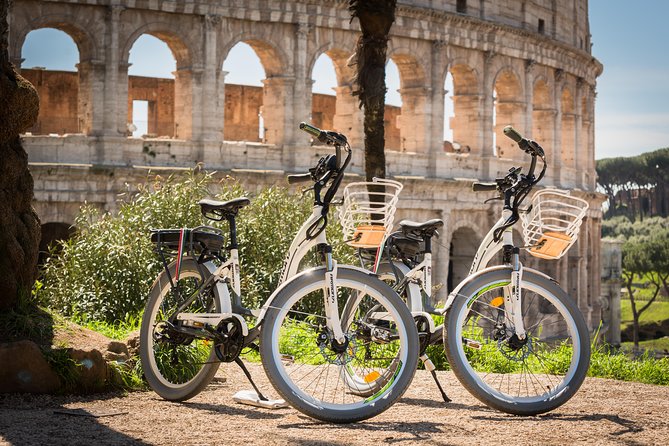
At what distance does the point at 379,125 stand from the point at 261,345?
32.9ft

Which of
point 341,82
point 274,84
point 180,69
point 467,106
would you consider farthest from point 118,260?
point 467,106

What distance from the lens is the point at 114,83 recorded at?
77.9 feet

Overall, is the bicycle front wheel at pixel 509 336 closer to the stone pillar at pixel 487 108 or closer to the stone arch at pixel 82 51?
the stone arch at pixel 82 51

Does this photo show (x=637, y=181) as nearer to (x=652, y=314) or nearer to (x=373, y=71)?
(x=652, y=314)

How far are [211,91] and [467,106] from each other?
772cm

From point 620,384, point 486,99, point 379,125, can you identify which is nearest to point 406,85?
point 486,99

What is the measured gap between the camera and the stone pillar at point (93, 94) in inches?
931

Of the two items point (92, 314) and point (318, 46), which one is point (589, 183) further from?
point (92, 314)

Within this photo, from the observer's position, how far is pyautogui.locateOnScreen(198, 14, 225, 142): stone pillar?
968 inches

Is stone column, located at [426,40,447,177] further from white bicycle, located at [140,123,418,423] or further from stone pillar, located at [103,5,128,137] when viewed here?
white bicycle, located at [140,123,418,423]

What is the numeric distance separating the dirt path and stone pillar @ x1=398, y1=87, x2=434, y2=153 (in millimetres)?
21500

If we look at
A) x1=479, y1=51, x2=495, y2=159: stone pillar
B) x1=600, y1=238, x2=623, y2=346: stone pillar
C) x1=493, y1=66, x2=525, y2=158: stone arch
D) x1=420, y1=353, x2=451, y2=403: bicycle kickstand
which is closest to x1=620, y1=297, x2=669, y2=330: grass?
x1=600, y1=238, x2=623, y2=346: stone pillar

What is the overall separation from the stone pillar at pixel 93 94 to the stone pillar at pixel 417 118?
808 cm

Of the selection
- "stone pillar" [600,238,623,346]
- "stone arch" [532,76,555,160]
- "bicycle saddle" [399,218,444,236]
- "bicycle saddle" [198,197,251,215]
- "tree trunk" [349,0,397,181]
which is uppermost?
"stone arch" [532,76,555,160]
